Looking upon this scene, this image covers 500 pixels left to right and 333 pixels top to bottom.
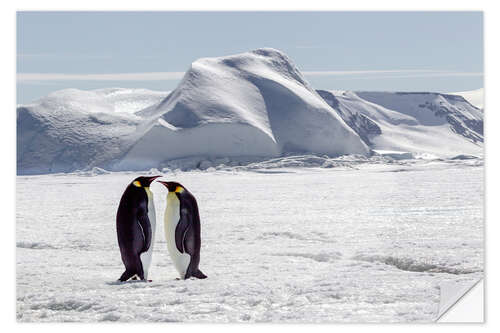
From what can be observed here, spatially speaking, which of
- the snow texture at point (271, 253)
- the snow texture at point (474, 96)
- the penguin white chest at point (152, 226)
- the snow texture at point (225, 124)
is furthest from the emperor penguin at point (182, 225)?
the snow texture at point (225, 124)

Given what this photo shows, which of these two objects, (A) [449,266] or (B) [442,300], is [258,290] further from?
(A) [449,266]

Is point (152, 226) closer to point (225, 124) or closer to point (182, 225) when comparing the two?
point (182, 225)

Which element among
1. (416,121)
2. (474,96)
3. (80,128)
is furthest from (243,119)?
(474,96)

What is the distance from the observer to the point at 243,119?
17344mm

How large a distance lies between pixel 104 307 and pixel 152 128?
1165 cm

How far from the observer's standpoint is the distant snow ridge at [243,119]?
1562 centimetres

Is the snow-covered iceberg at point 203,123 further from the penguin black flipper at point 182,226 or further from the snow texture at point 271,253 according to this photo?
the penguin black flipper at point 182,226

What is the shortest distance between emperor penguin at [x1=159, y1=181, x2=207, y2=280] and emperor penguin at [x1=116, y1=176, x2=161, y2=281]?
13 centimetres

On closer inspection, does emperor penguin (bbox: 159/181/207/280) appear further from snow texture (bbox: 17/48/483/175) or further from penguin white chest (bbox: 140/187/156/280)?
snow texture (bbox: 17/48/483/175)

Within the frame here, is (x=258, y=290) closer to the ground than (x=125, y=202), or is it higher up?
closer to the ground

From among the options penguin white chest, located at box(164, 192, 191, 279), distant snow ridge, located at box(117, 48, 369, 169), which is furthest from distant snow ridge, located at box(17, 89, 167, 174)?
penguin white chest, located at box(164, 192, 191, 279)

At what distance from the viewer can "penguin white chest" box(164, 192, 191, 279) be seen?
16.5ft

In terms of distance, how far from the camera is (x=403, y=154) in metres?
13.6
